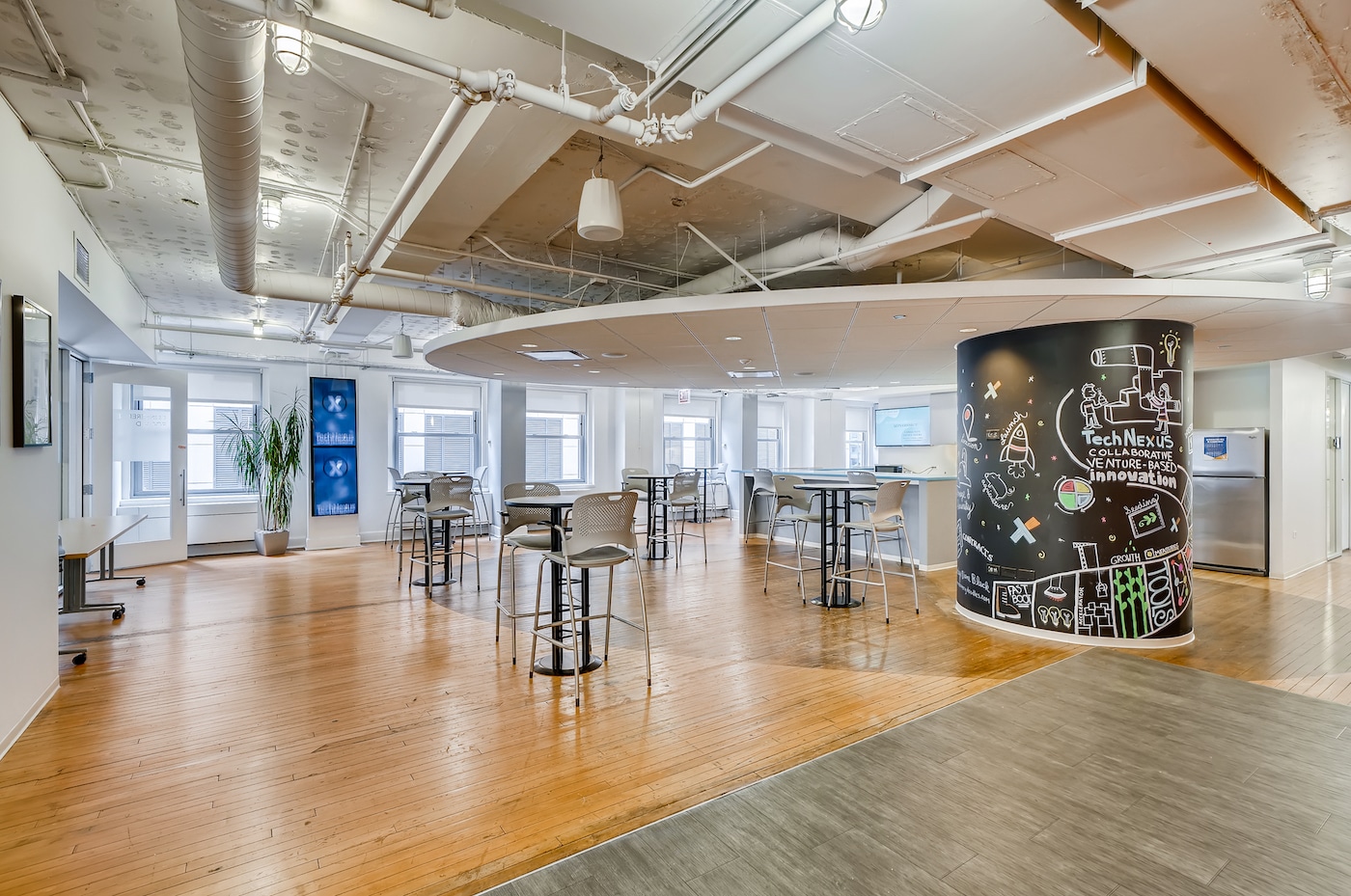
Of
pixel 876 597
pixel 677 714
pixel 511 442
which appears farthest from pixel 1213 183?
pixel 511 442

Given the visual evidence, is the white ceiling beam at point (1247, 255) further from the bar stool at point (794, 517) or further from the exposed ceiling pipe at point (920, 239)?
the bar stool at point (794, 517)

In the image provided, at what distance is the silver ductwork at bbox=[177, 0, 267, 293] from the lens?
6.53 ft

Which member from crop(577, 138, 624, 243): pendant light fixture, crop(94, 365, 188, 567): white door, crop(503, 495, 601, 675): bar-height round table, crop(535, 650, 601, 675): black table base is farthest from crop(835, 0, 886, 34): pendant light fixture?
crop(94, 365, 188, 567): white door

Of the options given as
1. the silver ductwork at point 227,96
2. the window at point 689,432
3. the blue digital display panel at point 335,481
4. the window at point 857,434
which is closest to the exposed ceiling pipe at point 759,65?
the silver ductwork at point 227,96

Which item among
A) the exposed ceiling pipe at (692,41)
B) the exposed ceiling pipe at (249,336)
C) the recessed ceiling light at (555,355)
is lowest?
the recessed ceiling light at (555,355)

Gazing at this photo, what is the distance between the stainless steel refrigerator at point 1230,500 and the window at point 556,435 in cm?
894

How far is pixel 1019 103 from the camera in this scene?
6.81ft

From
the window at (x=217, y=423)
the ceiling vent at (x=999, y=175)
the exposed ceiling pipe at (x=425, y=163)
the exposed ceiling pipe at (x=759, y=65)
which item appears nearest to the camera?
the exposed ceiling pipe at (x=759, y=65)

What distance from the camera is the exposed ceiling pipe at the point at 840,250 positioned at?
397 cm

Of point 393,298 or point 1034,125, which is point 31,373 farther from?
point 1034,125

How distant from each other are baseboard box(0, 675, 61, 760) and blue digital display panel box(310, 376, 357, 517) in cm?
565

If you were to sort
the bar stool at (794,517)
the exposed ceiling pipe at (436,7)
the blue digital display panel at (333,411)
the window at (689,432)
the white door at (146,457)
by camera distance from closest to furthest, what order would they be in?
the exposed ceiling pipe at (436,7), the bar stool at (794,517), the white door at (146,457), the blue digital display panel at (333,411), the window at (689,432)

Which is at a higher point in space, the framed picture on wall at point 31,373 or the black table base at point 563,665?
the framed picture on wall at point 31,373

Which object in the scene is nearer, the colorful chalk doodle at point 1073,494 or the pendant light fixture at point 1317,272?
the pendant light fixture at point 1317,272
